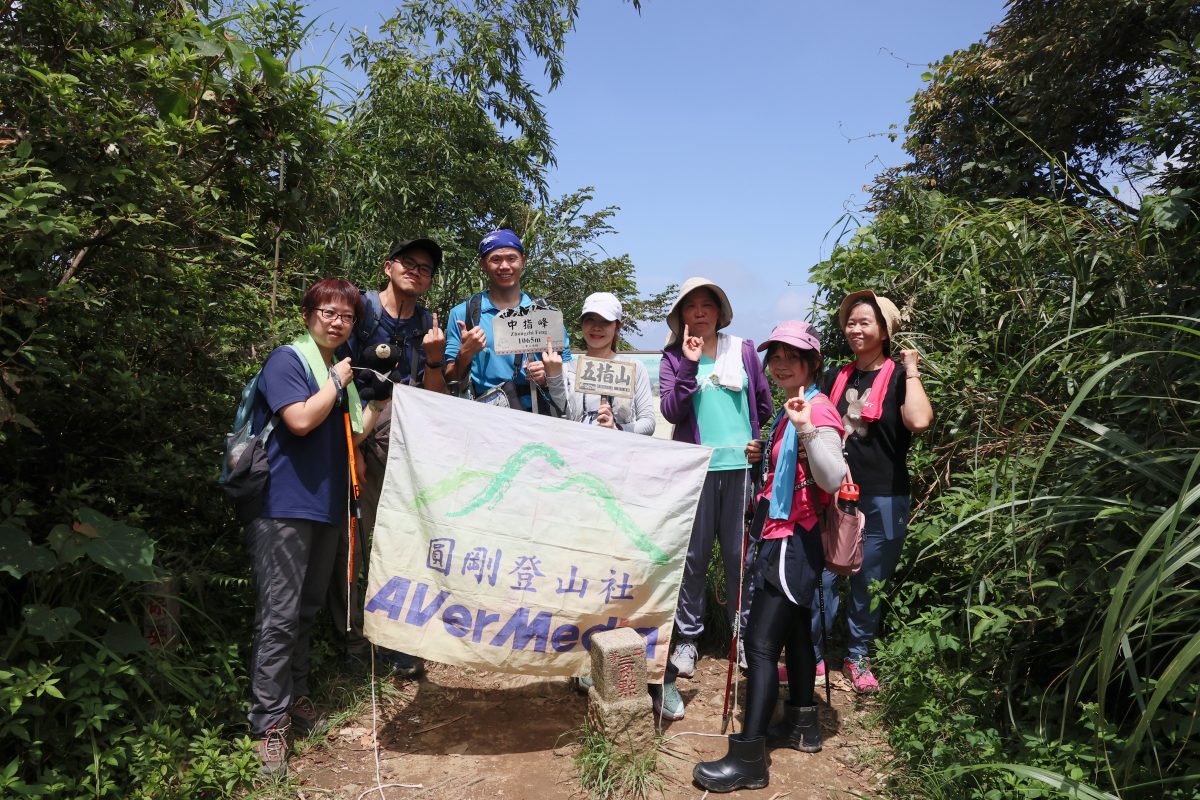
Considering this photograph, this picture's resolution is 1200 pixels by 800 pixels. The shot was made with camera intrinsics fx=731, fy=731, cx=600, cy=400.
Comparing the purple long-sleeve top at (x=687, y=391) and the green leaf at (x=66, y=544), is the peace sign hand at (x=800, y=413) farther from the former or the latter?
the green leaf at (x=66, y=544)

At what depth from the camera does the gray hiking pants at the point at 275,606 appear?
10.2 feet

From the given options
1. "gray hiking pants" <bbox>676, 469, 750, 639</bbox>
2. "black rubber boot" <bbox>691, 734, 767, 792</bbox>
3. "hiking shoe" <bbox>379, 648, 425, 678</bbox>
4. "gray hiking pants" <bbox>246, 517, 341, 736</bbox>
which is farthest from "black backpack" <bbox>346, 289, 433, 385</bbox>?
"black rubber boot" <bbox>691, 734, 767, 792</bbox>

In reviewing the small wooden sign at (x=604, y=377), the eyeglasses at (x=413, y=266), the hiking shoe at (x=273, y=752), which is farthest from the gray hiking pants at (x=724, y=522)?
the hiking shoe at (x=273, y=752)

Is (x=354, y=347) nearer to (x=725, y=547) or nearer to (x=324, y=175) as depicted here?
(x=324, y=175)

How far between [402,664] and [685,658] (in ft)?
5.29

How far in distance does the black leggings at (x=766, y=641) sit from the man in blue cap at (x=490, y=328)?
5.11 feet

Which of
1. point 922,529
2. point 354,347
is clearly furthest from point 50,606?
point 922,529

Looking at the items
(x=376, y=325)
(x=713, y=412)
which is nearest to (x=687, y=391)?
(x=713, y=412)

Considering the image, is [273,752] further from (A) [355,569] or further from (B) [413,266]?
(B) [413,266]

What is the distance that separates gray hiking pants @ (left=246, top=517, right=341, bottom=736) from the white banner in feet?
1.08

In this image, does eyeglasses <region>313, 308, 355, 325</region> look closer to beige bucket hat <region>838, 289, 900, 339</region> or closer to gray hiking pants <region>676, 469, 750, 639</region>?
gray hiking pants <region>676, 469, 750, 639</region>

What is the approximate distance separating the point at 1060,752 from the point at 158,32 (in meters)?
4.19

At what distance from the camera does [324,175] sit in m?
3.71

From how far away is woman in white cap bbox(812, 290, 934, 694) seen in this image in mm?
3830
